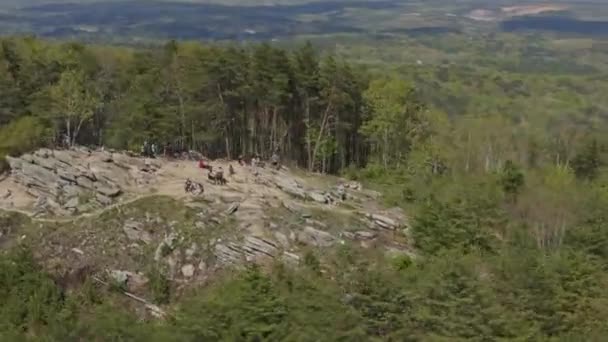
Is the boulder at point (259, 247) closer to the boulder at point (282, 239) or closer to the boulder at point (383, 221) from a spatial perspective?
the boulder at point (282, 239)

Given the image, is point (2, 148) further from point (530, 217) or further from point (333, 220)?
point (530, 217)

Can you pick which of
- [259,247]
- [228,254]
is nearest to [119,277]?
[228,254]

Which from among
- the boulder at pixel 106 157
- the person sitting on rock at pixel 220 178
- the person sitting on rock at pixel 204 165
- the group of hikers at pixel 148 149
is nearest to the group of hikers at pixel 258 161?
the person sitting on rock at pixel 204 165

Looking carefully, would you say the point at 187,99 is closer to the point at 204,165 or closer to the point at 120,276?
the point at 204,165

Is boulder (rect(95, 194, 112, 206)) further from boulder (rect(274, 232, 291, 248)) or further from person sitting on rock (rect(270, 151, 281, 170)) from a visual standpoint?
person sitting on rock (rect(270, 151, 281, 170))

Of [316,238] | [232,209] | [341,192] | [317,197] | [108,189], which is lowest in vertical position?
[316,238]

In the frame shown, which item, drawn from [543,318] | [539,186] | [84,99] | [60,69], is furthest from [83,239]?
[539,186]
